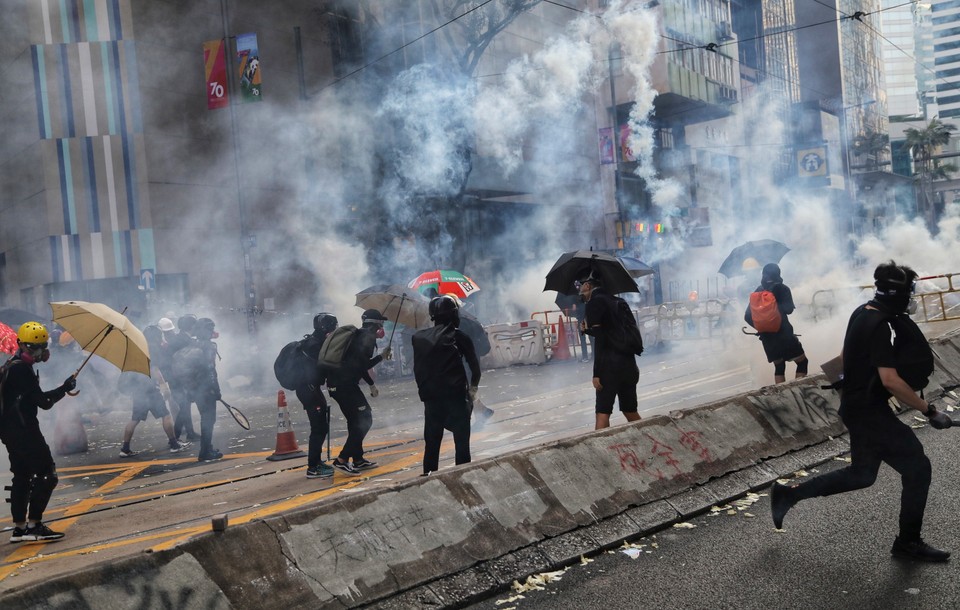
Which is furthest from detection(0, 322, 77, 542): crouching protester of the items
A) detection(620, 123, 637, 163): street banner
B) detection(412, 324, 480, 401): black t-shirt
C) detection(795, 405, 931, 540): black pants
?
detection(620, 123, 637, 163): street banner

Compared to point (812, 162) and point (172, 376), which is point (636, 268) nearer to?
point (172, 376)

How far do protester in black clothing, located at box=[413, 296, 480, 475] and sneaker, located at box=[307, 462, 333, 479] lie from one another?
75.8 inches

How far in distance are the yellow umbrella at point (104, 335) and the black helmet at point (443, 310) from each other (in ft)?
7.74

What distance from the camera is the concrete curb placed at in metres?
3.75

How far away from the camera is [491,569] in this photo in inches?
182

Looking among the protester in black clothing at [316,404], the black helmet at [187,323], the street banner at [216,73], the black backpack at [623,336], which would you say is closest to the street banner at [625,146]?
the street banner at [216,73]

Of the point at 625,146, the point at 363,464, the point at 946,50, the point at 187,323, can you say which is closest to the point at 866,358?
the point at 363,464

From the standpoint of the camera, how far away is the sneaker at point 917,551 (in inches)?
175

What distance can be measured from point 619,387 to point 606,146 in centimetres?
3013

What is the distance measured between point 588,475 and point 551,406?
6.75 m

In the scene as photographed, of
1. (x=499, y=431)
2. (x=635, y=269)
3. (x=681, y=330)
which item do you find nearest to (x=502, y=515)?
(x=499, y=431)

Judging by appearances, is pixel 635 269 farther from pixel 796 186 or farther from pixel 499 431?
pixel 796 186

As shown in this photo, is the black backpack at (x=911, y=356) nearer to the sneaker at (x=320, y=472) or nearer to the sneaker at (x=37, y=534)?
the sneaker at (x=320, y=472)

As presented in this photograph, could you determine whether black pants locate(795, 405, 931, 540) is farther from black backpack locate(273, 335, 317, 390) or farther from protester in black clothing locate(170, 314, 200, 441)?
protester in black clothing locate(170, 314, 200, 441)
